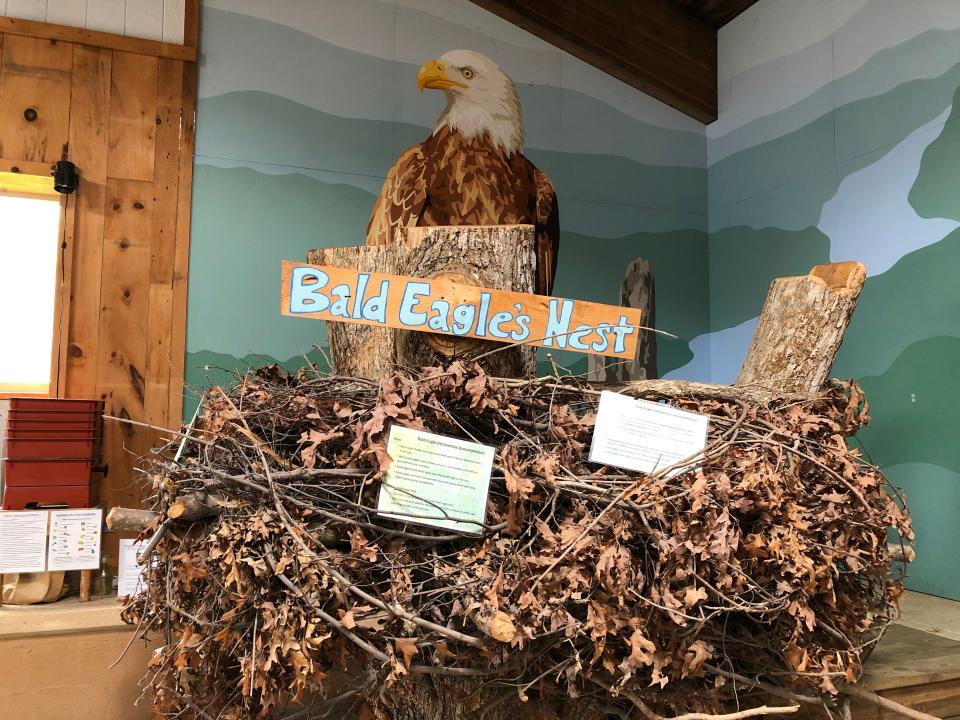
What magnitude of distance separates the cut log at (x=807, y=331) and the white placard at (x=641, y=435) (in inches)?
21.6

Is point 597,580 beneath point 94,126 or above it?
beneath

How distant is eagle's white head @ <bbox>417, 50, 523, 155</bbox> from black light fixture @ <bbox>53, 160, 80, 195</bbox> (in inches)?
58.2

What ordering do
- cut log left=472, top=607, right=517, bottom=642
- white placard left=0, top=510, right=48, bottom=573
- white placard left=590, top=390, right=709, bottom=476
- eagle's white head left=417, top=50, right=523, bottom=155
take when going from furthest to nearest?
eagle's white head left=417, top=50, right=523, bottom=155
white placard left=0, top=510, right=48, bottom=573
white placard left=590, top=390, right=709, bottom=476
cut log left=472, top=607, right=517, bottom=642

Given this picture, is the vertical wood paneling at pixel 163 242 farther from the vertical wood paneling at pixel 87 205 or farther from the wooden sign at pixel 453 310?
the wooden sign at pixel 453 310

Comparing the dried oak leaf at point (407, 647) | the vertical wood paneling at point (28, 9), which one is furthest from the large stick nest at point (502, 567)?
the vertical wood paneling at point (28, 9)

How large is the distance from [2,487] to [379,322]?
172 cm

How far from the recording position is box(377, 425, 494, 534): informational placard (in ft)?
4.01

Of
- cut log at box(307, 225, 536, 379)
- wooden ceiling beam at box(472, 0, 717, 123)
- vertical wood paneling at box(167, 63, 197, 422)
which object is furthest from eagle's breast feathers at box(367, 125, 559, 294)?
wooden ceiling beam at box(472, 0, 717, 123)

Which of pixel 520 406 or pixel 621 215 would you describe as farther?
pixel 621 215

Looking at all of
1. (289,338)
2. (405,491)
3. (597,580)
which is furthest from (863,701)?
(289,338)

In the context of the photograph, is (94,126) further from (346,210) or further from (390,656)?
(390,656)

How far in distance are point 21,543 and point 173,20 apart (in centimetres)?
216

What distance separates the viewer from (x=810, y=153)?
3.23 m

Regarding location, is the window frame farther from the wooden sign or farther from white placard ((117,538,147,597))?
the wooden sign
